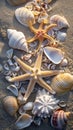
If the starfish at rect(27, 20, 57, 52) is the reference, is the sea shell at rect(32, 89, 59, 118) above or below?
below

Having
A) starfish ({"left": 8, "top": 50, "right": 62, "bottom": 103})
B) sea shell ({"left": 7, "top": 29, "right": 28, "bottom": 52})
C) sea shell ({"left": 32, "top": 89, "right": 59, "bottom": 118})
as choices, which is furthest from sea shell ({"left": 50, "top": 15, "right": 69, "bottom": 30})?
sea shell ({"left": 32, "top": 89, "right": 59, "bottom": 118})

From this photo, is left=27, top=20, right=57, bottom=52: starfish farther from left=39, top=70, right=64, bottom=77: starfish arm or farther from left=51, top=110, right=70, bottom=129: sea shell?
left=51, top=110, right=70, bottom=129: sea shell

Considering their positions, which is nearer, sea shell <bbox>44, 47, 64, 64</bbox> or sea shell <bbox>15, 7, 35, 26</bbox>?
sea shell <bbox>44, 47, 64, 64</bbox>

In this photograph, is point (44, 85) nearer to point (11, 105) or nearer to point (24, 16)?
point (11, 105)

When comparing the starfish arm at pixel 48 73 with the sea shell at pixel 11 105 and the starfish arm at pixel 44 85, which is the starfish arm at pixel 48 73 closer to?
the starfish arm at pixel 44 85

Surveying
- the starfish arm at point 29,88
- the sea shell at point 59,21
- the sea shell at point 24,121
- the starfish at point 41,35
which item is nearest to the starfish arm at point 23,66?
the starfish arm at point 29,88

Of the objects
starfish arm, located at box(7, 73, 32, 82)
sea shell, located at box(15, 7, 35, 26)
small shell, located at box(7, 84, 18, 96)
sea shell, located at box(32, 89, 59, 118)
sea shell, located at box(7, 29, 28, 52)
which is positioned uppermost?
sea shell, located at box(15, 7, 35, 26)

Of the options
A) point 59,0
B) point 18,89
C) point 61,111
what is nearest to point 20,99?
point 18,89
